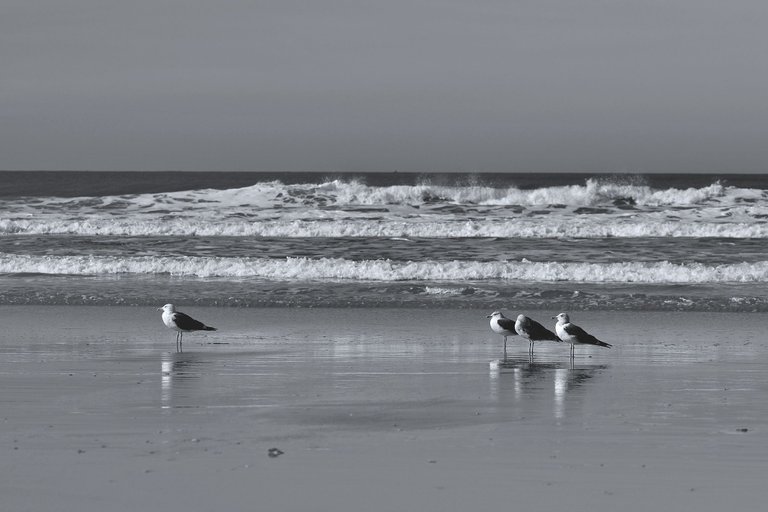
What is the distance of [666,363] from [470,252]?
12738mm

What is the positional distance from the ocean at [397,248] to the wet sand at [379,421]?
392 centimetres

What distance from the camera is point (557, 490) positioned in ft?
17.7

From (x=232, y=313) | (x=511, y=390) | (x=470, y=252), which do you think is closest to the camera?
(x=511, y=390)

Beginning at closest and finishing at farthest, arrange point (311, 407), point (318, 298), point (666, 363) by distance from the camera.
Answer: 1. point (311, 407)
2. point (666, 363)
3. point (318, 298)

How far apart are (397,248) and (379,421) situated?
16519 millimetres

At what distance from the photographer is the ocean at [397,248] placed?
16.2 metres

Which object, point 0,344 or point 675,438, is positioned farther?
point 0,344

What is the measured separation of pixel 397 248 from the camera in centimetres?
2369

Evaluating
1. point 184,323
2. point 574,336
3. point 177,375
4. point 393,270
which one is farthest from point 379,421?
point 393,270

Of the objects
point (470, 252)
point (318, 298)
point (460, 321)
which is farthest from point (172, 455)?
point (470, 252)

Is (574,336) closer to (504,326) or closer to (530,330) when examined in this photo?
(530,330)

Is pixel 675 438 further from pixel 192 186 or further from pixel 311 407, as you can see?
pixel 192 186

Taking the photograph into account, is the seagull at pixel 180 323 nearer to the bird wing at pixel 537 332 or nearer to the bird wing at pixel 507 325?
the bird wing at pixel 507 325

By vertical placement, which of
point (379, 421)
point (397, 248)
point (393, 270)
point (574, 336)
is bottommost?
point (379, 421)
